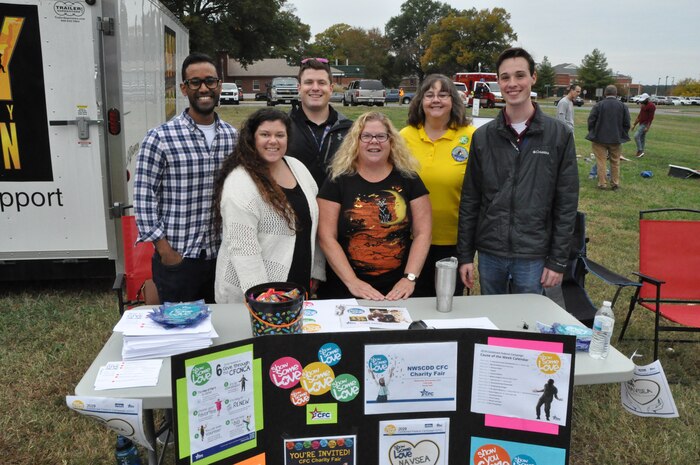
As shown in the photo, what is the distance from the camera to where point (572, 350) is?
1.68 m

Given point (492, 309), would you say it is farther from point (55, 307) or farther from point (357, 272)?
point (55, 307)

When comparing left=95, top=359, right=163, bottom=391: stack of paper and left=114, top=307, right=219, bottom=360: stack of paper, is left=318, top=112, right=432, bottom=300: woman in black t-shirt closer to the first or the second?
left=114, top=307, right=219, bottom=360: stack of paper

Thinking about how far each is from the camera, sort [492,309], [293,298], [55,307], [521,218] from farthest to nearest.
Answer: [55,307], [521,218], [492,309], [293,298]

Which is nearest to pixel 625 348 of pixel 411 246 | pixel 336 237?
pixel 411 246

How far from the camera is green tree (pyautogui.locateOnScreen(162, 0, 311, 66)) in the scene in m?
33.6

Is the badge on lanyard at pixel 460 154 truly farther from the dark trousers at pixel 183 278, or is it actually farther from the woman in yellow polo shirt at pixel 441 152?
the dark trousers at pixel 183 278

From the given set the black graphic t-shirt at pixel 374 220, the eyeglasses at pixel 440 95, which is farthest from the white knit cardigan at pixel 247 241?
the eyeglasses at pixel 440 95

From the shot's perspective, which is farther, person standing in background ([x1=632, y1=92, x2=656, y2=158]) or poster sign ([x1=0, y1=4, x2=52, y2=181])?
person standing in background ([x1=632, y1=92, x2=656, y2=158])

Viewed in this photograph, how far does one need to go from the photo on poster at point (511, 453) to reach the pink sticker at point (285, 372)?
595 millimetres

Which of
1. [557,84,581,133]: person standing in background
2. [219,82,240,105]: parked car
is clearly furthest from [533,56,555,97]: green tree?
[557,84,581,133]: person standing in background

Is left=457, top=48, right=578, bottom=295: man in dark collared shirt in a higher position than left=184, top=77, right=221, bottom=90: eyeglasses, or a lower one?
lower

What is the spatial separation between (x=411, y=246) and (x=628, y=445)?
1579 mm

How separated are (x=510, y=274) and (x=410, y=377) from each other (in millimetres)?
1524

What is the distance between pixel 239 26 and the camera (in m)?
36.8
